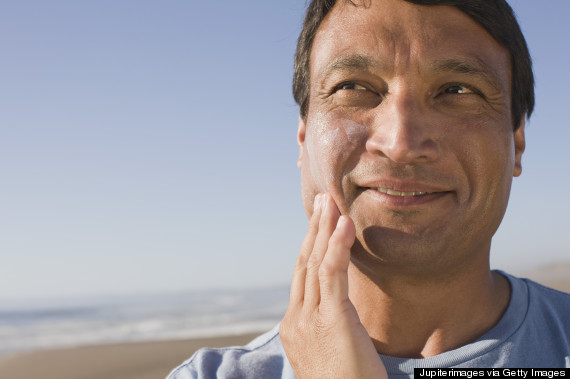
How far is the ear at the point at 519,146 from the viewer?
2.44 meters

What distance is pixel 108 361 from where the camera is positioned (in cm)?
1030

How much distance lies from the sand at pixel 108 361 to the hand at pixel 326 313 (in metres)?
7.77

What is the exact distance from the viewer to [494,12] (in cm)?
215

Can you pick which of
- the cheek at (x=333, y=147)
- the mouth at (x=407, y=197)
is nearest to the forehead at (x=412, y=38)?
the cheek at (x=333, y=147)

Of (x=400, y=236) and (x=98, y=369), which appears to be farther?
(x=98, y=369)

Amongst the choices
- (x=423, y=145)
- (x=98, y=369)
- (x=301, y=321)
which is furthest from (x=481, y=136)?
(x=98, y=369)

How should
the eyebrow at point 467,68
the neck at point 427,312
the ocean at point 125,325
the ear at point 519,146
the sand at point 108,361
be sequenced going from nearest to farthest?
1. the eyebrow at point 467,68
2. the neck at point 427,312
3. the ear at point 519,146
4. the sand at point 108,361
5. the ocean at point 125,325

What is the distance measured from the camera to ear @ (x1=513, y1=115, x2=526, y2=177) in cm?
244

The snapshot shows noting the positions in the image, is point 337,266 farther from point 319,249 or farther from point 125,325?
point 125,325

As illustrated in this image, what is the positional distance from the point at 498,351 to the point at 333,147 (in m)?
1.06

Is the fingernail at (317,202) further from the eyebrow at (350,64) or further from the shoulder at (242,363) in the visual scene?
the shoulder at (242,363)

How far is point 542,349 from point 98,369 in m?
9.45

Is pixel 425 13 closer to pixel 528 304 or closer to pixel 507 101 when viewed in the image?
pixel 507 101

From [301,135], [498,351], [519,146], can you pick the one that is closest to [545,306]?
[498,351]
